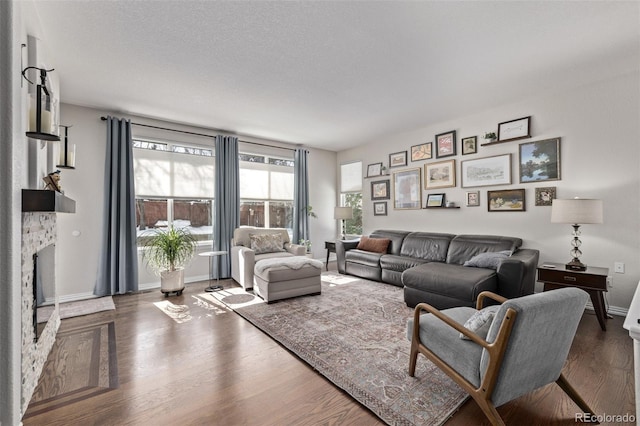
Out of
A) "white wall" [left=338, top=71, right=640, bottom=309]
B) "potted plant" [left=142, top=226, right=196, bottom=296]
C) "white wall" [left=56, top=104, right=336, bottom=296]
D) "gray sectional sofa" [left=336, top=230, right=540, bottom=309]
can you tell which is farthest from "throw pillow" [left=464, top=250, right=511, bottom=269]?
"white wall" [left=56, top=104, right=336, bottom=296]

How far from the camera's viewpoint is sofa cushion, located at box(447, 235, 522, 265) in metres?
3.87

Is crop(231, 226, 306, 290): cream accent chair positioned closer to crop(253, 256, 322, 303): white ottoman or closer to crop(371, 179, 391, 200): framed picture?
crop(253, 256, 322, 303): white ottoman

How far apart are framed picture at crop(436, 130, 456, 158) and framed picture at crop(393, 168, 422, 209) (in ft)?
1.69

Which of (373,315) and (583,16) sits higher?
(583,16)

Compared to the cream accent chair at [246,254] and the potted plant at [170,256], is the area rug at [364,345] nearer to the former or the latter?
the cream accent chair at [246,254]

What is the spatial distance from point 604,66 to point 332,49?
2944 mm

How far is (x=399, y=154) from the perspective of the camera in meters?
5.59

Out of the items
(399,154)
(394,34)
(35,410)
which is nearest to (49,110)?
(35,410)

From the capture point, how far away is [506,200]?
162 inches

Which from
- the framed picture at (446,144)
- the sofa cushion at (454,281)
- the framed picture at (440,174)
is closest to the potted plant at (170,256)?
the sofa cushion at (454,281)

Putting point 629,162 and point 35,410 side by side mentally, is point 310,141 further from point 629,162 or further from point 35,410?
point 35,410

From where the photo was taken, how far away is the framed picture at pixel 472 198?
14.6ft

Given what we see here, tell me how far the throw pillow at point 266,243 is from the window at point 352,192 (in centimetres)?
226

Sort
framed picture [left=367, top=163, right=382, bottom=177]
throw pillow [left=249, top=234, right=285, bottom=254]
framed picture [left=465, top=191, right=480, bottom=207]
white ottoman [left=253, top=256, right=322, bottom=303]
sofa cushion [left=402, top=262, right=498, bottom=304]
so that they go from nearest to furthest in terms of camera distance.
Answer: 1. sofa cushion [left=402, top=262, right=498, bottom=304]
2. white ottoman [left=253, top=256, right=322, bottom=303]
3. framed picture [left=465, top=191, right=480, bottom=207]
4. throw pillow [left=249, top=234, right=285, bottom=254]
5. framed picture [left=367, top=163, right=382, bottom=177]
